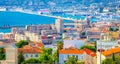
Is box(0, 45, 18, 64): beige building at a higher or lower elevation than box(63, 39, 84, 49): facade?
higher

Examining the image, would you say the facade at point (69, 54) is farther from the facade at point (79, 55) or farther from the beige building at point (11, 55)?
the beige building at point (11, 55)

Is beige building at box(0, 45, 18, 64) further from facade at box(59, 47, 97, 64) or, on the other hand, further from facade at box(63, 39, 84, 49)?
facade at box(63, 39, 84, 49)

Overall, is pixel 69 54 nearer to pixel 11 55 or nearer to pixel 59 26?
pixel 11 55

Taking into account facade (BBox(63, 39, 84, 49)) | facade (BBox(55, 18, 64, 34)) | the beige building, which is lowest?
facade (BBox(55, 18, 64, 34))

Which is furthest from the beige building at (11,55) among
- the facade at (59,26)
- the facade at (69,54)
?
the facade at (59,26)

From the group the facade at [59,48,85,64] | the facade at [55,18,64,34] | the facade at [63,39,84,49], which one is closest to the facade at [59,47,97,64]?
the facade at [59,48,85,64]

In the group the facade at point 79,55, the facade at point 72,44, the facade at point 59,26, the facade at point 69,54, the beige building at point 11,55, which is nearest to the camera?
the beige building at point 11,55

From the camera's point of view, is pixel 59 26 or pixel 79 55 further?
pixel 59 26

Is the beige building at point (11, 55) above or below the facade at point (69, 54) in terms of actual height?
above

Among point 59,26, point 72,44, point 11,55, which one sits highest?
point 11,55

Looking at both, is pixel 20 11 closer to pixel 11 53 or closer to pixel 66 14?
pixel 66 14

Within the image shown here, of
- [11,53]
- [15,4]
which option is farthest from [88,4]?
[11,53]

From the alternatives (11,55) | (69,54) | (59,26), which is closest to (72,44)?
(69,54)

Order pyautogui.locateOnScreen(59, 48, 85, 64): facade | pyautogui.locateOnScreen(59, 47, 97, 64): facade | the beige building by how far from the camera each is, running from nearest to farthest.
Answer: the beige building → pyautogui.locateOnScreen(59, 47, 97, 64): facade → pyautogui.locateOnScreen(59, 48, 85, 64): facade
